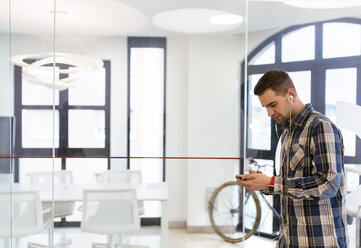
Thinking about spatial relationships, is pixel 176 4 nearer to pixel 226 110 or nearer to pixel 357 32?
pixel 226 110

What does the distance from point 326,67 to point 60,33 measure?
5.92 feet

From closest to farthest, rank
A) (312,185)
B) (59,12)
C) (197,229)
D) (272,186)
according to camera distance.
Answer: (312,185)
(272,186)
(59,12)
(197,229)

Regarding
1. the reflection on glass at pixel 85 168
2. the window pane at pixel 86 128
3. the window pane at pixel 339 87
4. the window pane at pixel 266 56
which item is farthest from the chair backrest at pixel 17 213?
the window pane at pixel 339 87

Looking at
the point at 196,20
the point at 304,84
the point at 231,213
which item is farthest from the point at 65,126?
the point at 304,84

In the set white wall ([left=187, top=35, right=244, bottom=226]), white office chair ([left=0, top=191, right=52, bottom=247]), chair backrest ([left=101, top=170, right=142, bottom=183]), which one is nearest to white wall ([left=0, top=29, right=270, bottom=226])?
white wall ([left=187, top=35, right=244, bottom=226])

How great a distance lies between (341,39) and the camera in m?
2.18

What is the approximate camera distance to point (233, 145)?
2.12 meters

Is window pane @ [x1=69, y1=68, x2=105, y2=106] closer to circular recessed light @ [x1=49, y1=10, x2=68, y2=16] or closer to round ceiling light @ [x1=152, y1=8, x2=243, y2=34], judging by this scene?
circular recessed light @ [x1=49, y1=10, x2=68, y2=16]

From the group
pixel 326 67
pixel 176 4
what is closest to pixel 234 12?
pixel 176 4

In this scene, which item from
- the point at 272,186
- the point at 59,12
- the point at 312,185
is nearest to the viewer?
the point at 312,185

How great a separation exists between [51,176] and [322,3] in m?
2.16

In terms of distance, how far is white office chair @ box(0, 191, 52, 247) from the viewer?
2092 mm

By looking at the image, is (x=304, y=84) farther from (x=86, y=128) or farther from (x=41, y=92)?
(x=41, y=92)

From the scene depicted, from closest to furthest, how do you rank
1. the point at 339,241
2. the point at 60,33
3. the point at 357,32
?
1. the point at 339,241
2. the point at 60,33
3. the point at 357,32
